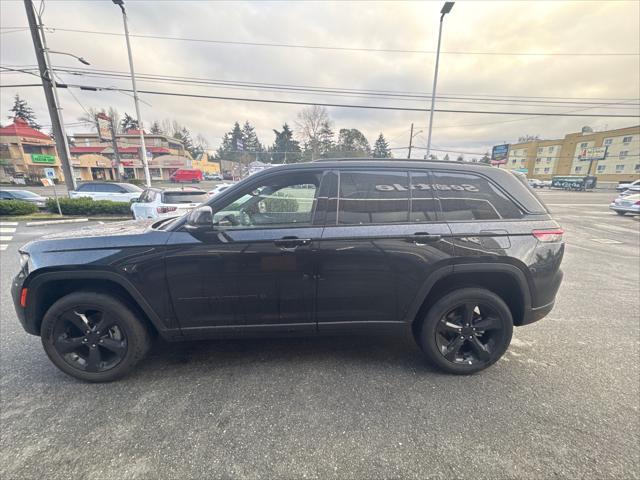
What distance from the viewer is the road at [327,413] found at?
5.58 feet

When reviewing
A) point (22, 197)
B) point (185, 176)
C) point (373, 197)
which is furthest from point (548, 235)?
point (185, 176)

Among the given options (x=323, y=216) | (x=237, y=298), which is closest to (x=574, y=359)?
(x=323, y=216)

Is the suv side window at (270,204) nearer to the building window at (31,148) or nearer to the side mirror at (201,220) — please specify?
the side mirror at (201,220)

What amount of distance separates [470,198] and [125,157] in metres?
63.2

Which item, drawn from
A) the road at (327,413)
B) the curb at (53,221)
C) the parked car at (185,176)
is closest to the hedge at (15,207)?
the curb at (53,221)

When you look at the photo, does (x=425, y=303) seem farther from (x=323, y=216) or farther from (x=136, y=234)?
(x=136, y=234)

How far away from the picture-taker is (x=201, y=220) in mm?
2219

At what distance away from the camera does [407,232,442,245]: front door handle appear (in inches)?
90.0

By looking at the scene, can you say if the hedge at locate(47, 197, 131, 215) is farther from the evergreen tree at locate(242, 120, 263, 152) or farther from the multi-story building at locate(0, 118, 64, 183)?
the evergreen tree at locate(242, 120, 263, 152)

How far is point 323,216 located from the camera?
2318 mm

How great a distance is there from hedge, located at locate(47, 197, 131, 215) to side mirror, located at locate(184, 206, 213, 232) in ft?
42.4

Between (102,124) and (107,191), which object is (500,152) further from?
(102,124)

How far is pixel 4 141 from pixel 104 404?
190ft

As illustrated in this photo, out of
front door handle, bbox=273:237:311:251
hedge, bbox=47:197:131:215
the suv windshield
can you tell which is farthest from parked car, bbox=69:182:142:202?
front door handle, bbox=273:237:311:251
